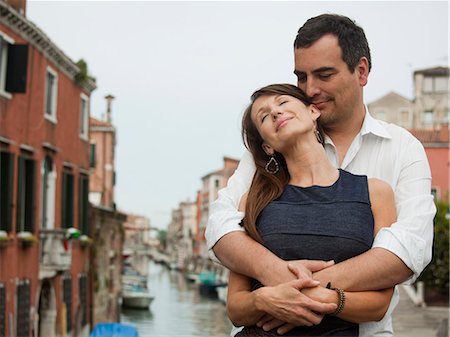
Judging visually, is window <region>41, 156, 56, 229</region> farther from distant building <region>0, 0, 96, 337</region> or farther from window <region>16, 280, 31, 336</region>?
window <region>16, 280, 31, 336</region>

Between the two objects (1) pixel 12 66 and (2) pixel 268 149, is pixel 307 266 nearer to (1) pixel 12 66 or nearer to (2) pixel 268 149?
(2) pixel 268 149

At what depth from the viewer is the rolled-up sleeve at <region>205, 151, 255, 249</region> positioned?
73.8 inches

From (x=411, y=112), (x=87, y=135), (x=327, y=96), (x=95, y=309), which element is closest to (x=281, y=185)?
(x=327, y=96)

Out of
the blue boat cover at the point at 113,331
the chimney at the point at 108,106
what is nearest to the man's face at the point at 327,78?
the blue boat cover at the point at 113,331

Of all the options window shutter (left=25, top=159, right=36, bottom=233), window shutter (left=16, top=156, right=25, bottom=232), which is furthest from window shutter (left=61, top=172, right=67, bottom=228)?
window shutter (left=16, top=156, right=25, bottom=232)

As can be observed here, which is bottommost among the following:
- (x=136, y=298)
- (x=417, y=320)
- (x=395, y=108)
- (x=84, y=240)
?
(x=136, y=298)

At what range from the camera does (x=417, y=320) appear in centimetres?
1892

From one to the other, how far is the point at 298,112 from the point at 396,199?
0.30 m

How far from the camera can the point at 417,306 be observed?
22.9 m

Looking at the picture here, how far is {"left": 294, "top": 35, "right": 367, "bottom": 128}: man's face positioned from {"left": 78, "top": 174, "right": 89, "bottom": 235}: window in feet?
52.3

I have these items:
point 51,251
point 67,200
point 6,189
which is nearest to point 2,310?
point 6,189

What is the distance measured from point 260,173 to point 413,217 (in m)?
0.36

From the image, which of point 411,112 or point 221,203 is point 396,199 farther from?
point 411,112

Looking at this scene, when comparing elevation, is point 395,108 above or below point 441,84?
below
